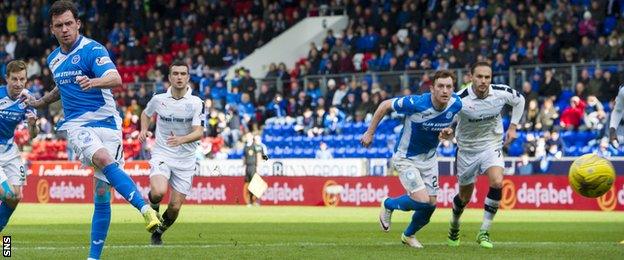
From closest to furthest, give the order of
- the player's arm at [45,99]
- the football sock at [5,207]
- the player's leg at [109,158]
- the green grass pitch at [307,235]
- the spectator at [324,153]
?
the player's leg at [109,158], the player's arm at [45,99], the green grass pitch at [307,235], the football sock at [5,207], the spectator at [324,153]

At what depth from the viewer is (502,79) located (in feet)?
120

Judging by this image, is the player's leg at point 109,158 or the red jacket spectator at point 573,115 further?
the red jacket spectator at point 573,115

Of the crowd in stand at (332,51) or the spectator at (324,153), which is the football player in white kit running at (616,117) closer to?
the crowd in stand at (332,51)

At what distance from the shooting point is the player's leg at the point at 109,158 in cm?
1194

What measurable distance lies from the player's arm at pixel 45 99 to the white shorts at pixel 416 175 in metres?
4.83

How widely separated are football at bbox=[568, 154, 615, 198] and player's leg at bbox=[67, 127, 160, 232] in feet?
20.0

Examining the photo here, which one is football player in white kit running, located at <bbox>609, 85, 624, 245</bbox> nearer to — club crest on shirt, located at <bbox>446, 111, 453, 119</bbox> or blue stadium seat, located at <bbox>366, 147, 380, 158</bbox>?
club crest on shirt, located at <bbox>446, 111, 453, 119</bbox>

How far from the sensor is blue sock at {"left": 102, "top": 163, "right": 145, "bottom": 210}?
12001 mm

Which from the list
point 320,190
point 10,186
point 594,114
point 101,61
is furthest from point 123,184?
point 320,190

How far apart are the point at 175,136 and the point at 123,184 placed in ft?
17.6

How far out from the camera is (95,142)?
12453 mm

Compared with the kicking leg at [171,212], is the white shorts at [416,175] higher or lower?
higher

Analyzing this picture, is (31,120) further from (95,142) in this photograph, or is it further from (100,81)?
(100,81)

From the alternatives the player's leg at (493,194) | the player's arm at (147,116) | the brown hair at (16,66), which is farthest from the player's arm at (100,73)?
the player's leg at (493,194)
